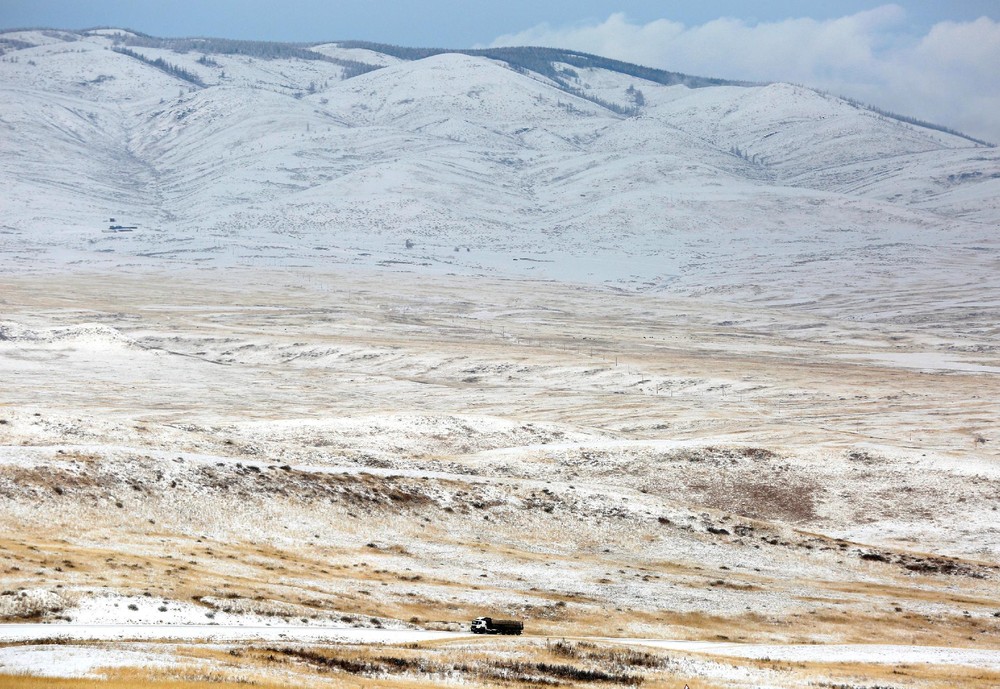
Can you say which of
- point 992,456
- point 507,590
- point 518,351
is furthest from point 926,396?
point 507,590

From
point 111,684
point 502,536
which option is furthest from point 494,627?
point 502,536

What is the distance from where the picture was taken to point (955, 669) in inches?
1480

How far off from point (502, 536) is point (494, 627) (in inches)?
781

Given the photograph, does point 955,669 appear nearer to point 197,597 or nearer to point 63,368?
point 197,597

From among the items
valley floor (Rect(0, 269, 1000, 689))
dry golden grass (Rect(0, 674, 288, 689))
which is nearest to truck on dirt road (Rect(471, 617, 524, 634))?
valley floor (Rect(0, 269, 1000, 689))

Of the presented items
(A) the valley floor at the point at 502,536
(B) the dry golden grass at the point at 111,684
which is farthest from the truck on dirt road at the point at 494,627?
(B) the dry golden grass at the point at 111,684

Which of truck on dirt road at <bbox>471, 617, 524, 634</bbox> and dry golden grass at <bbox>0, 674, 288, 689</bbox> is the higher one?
dry golden grass at <bbox>0, 674, 288, 689</bbox>

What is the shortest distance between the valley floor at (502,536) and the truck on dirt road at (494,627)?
1180mm

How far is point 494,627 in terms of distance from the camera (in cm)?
3891

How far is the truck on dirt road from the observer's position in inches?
1529

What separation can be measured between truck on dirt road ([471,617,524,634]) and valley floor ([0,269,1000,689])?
1180 millimetres

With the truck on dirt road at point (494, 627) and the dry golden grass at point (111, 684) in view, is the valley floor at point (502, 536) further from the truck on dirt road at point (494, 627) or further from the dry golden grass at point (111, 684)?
the truck on dirt road at point (494, 627)

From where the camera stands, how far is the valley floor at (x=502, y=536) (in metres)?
34.0

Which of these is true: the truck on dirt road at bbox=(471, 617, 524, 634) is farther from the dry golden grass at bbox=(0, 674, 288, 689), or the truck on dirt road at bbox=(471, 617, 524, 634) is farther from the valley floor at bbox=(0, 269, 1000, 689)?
the dry golden grass at bbox=(0, 674, 288, 689)
